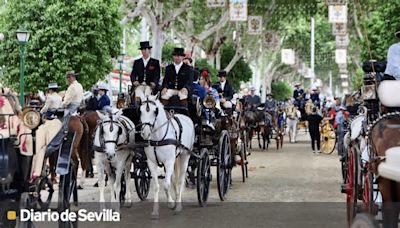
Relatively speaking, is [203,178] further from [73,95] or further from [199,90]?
[73,95]

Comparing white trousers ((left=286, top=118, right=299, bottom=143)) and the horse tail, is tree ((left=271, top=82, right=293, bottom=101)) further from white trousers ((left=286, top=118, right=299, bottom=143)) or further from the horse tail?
the horse tail

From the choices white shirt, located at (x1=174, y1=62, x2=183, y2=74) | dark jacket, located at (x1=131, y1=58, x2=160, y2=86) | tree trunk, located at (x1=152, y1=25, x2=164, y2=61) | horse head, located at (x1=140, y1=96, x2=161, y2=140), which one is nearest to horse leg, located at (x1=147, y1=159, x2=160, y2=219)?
horse head, located at (x1=140, y1=96, x2=161, y2=140)

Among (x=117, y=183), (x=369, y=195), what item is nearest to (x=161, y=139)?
(x=117, y=183)

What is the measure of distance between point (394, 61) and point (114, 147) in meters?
5.48

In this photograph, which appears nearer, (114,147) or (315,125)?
(114,147)

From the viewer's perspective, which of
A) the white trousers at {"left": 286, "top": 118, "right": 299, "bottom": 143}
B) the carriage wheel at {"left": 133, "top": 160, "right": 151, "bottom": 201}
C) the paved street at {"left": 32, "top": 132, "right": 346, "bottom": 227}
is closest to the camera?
the paved street at {"left": 32, "top": 132, "right": 346, "bottom": 227}

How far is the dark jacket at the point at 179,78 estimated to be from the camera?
1538cm

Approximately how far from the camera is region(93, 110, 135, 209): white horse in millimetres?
13703

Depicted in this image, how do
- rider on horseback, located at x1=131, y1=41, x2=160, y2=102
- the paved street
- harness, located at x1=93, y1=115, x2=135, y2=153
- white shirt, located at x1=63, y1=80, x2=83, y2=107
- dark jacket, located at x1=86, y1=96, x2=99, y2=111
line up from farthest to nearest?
dark jacket, located at x1=86, y1=96, x2=99, y2=111
white shirt, located at x1=63, y1=80, x2=83, y2=107
rider on horseback, located at x1=131, y1=41, x2=160, y2=102
harness, located at x1=93, y1=115, x2=135, y2=153
the paved street

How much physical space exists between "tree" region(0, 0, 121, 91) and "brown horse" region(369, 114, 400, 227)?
57.5ft

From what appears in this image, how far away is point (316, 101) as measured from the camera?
34219 millimetres

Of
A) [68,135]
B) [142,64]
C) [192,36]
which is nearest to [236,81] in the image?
[192,36]

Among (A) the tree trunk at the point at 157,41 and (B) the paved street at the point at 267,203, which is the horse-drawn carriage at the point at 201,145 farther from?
(A) the tree trunk at the point at 157,41

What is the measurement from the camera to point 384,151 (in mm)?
8367
